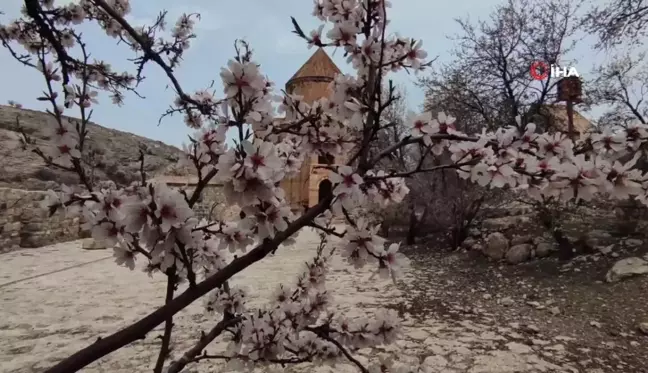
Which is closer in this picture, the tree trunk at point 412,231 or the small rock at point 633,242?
the small rock at point 633,242

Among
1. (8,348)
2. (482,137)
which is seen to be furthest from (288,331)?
(8,348)

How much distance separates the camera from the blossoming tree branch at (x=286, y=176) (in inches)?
32.1

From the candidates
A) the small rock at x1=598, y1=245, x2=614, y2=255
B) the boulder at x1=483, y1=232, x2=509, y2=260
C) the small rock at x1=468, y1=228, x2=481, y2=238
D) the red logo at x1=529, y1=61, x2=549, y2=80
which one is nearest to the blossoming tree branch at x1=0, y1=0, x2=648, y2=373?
the small rock at x1=598, y1=245, x2=614, y2=255

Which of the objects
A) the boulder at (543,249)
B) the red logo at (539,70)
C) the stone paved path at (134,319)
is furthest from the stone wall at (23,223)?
the red logo at (539,70)

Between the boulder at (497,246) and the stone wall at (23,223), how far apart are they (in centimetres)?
678

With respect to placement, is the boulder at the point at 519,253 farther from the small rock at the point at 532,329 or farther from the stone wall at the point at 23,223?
the stone wall at the point at 23,223

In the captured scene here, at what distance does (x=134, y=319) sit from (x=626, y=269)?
180 inches

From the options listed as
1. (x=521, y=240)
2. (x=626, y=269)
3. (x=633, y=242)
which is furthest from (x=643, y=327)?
(x=521, y=240)

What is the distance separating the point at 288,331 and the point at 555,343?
2303mm

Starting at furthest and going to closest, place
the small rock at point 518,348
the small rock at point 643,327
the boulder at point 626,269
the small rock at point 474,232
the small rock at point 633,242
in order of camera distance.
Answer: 1. the small rock at point 474,232
2. the small rock at point 633,242
3. the boulder at point 626,269
4. the small rock at point 643,327
5. the small rock at point 518,348

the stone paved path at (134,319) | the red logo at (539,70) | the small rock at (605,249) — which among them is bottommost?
the stone paved path at (134,319)

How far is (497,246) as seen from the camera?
17.9 ft

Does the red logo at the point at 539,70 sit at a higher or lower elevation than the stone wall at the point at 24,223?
higher

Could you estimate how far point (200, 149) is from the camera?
1.01m
